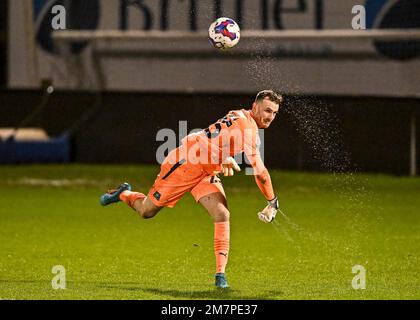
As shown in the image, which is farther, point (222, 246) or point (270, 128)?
point (270, 128)

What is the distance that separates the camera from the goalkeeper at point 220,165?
31.9ft

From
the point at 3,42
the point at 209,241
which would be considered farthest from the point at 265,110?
the point at 3,42

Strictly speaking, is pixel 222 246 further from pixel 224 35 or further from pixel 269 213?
pixel 224 35

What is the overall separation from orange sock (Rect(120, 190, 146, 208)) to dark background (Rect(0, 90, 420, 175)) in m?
A: 10.8

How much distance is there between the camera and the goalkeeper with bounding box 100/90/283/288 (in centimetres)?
973

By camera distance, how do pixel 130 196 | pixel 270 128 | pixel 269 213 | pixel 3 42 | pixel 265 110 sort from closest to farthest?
pixel 269 213 < pixel 265 110 < pixel 130 196 < pixel 270 128 < pixel 3 42

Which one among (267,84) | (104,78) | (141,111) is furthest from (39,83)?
(267,84)

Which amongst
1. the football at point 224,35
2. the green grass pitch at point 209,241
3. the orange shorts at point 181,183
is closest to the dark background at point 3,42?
the green grass pitch at point 209,241

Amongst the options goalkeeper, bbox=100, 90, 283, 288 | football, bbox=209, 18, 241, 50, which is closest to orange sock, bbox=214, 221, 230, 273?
goalkeeper, bbox=100, 90, 283, 288

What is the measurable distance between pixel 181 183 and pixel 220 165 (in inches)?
17.8

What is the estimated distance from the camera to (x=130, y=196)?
11070mm

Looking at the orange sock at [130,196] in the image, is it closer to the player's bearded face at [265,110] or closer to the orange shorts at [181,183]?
the orange shorts at [181,183]

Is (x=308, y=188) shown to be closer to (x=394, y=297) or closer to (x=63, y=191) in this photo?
(x=63, y=191)

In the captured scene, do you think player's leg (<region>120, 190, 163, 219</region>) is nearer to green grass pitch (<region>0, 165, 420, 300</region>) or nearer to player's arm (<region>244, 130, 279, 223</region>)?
green grass pitch (<region>0, 165, 420, 300</region>)
